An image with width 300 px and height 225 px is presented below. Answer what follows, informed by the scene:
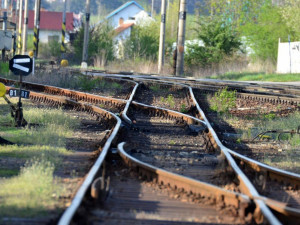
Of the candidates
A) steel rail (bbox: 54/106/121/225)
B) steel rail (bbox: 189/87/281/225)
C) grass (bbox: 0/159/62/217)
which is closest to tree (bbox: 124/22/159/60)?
steel rail (bbox: 189/87/281/225)

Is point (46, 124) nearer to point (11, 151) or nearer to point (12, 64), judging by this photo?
point (12, 64)

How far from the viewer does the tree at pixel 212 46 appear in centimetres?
3588

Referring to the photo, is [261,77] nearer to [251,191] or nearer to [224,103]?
[224,103]

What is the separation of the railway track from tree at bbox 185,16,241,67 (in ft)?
77.9

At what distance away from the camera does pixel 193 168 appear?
22.4 feet

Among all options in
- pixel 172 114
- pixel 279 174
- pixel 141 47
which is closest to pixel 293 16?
pixel 141 47

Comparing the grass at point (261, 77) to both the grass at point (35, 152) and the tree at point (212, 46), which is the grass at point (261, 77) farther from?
the grass at point (35, 152)

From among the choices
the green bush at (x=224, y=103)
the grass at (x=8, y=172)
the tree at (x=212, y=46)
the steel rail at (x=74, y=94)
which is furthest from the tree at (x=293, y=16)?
the grass at (x=8, y=172)

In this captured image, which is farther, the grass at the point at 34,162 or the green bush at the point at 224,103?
the green bush at the point at 224,103

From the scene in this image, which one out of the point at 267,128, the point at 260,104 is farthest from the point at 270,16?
the point at 267,128

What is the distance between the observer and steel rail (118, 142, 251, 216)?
478cm

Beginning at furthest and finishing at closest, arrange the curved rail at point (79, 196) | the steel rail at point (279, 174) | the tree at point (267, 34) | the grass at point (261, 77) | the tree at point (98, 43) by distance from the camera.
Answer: the tree at point (267, 34), the tree at point (98, 43), the grass at point (261, 77), the steel rail at point (279, 174), the curved rail at point (79, 196)

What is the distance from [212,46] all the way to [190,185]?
1244 inches

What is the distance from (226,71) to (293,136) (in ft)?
75.9
